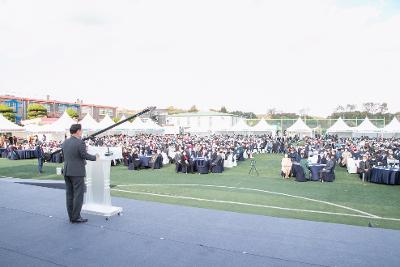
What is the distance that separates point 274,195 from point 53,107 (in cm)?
6658

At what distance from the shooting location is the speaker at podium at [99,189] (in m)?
5.77

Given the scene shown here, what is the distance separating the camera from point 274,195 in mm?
10703

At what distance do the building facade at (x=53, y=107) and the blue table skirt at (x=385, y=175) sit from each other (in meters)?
60.9

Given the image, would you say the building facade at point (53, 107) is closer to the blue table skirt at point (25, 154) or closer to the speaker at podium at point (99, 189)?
the blue table skirt at point (25, 154)

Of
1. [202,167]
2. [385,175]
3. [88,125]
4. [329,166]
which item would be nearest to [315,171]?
[329,166]

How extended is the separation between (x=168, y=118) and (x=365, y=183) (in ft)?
211

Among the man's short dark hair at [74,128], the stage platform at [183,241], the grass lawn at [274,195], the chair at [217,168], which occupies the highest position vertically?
the man's short dark hair at [74,128]

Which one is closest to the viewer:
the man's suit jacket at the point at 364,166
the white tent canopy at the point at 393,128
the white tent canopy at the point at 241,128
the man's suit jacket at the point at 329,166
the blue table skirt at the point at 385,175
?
the blue table skirt at the point at 385,175

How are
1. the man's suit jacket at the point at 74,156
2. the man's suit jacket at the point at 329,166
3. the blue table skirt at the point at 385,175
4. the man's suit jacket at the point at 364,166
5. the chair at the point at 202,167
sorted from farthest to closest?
the chair at the point at 202,167 < the man's suit jacket at the point at 364,166 < the man's suit jacket at the point at 329,166 < the blue table skirt at the point at 385,175 < the man's suit jacket at the point at 74,156

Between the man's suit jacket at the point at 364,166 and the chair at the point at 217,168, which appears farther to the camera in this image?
the chair at the point at 217,168

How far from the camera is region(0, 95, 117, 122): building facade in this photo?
59.3m

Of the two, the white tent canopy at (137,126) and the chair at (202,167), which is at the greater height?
the white tent canopy at (137,126)

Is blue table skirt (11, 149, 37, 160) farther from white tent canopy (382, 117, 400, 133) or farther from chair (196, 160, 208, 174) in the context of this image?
white tent canopy (382, 117, 400, 133)

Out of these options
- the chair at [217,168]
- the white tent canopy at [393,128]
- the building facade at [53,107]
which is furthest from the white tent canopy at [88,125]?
the building facade at [53,107]
